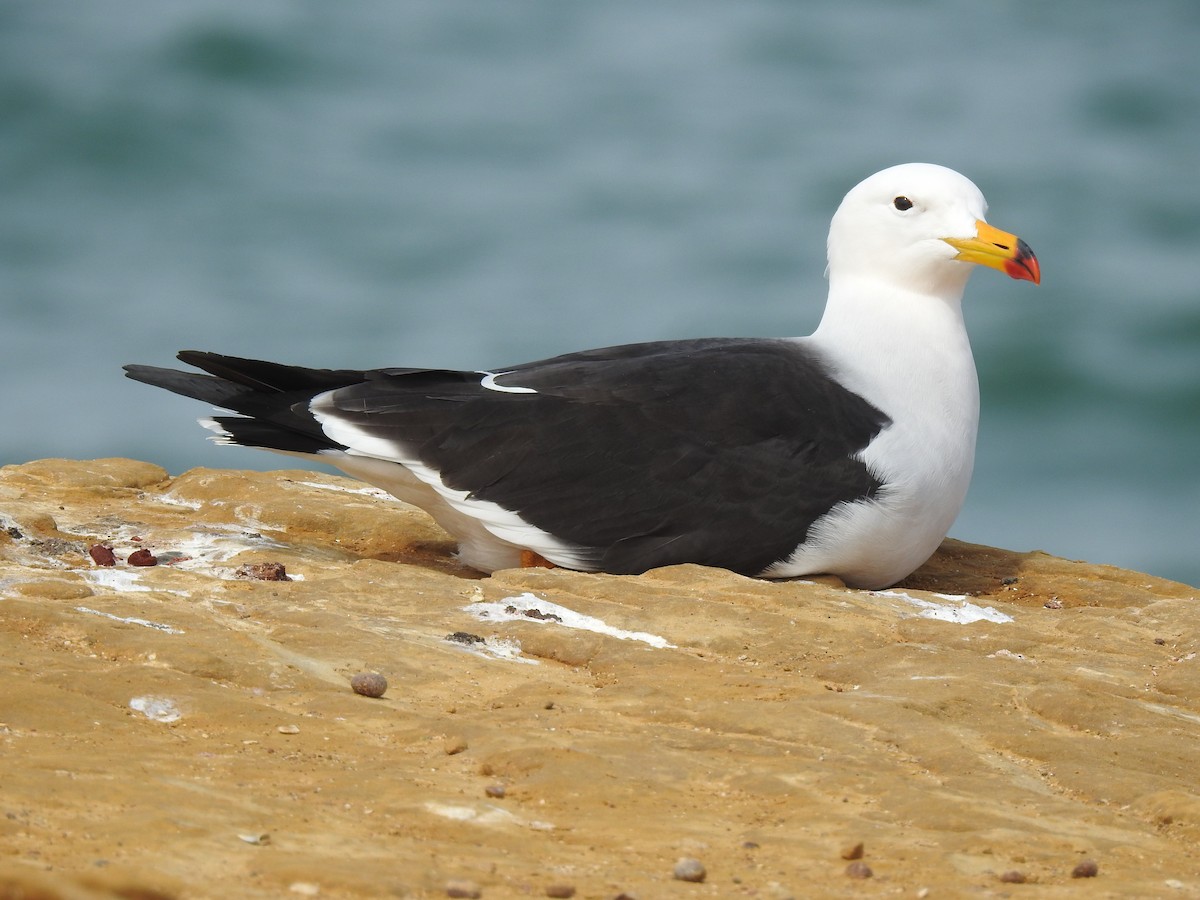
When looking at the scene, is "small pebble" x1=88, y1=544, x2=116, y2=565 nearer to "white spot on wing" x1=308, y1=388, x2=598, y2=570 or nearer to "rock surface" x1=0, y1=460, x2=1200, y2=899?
"rock surface" x1=0, y1=460, x2=1200, y2=899

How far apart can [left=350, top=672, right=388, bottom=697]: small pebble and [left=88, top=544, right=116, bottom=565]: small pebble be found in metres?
1.68

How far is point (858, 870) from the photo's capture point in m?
3.03

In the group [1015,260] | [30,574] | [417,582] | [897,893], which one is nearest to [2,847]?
[897,893]

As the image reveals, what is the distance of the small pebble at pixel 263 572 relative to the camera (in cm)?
514

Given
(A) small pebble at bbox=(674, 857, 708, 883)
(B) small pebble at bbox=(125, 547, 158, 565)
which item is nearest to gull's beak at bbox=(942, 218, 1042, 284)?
(B) small pebble at bbox=(125, 547, 158, 565)

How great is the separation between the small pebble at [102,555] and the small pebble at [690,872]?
2965 millimetres

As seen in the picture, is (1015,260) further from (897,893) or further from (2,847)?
(2,847)

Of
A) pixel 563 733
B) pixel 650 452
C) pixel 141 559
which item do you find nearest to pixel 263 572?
pixel 141 559

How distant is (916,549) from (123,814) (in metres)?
3.82

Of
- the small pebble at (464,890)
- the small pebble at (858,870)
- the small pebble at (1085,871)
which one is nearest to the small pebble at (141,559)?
the small pebble at (464,890)

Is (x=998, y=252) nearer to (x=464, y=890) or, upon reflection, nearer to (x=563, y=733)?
(x=563, y=733)

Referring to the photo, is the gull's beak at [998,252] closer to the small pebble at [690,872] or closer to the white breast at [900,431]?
the white breast at [900,431]

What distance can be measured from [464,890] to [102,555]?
2.99 metres

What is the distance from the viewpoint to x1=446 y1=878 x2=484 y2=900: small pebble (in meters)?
2.77
